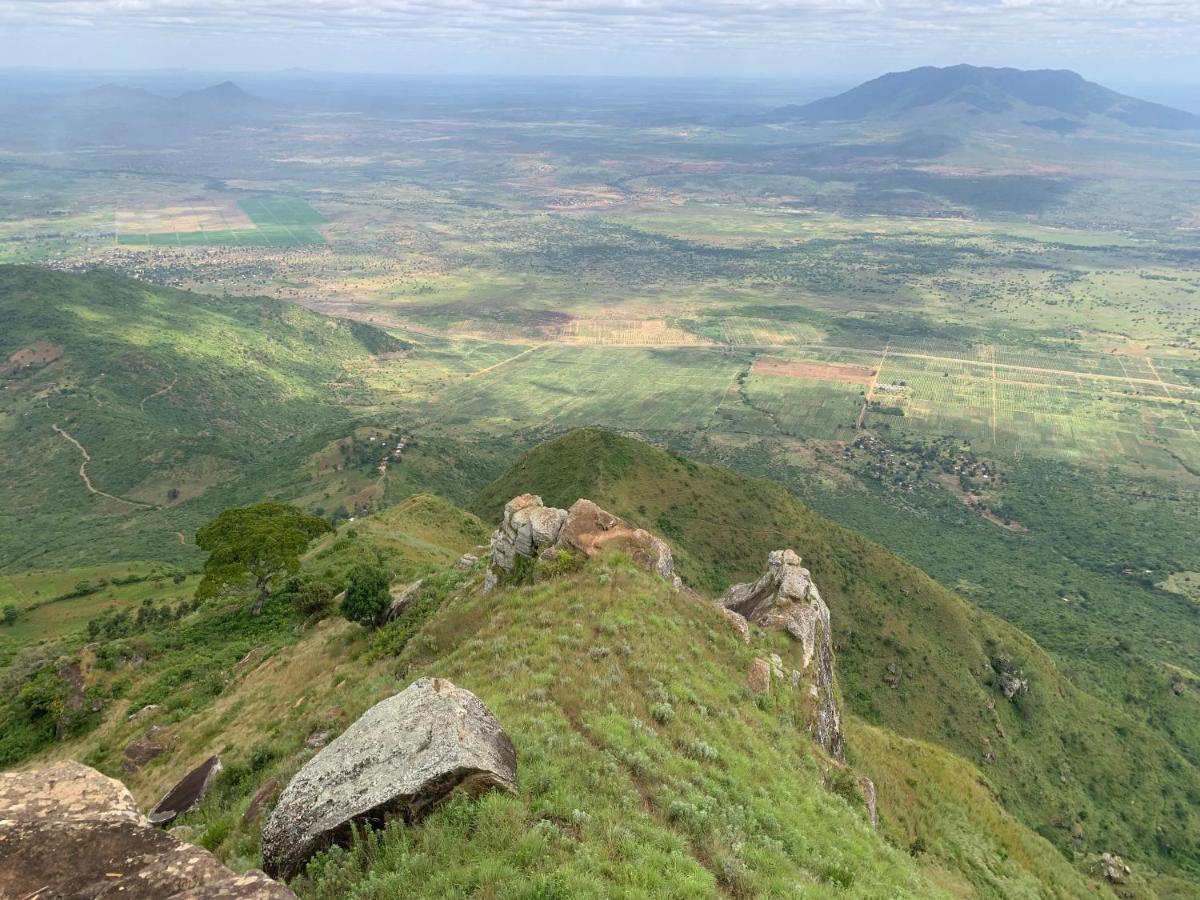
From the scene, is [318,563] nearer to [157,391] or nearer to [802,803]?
[802,803]

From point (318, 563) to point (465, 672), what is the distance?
135ft

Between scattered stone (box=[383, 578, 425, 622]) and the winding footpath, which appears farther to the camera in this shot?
the winding footpath

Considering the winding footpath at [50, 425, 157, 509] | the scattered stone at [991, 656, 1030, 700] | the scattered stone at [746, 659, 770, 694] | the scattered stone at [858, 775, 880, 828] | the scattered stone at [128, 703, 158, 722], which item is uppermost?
the scattered stone at [746, 659, 770, 694]

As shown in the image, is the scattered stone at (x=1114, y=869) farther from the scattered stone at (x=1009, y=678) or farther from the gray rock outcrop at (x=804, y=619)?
the gray rock outcrop at (x=804, y=619)

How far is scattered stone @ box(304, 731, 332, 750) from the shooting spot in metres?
26.2

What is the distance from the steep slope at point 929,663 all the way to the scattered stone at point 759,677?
40.4m

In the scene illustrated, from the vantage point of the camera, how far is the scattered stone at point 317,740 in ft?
86.0

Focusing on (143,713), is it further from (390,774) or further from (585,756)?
(585,756)

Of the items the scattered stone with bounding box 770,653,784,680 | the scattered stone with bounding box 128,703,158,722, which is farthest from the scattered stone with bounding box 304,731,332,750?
the scattered stone with bounding box 128,703,158,722

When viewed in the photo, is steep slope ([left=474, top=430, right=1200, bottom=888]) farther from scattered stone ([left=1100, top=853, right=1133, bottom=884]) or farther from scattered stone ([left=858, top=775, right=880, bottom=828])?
scattered stone ([left=858, top=775, right=880, bottom=828])

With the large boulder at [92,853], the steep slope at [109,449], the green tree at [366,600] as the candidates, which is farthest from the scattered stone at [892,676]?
the steep slope at [109,449]

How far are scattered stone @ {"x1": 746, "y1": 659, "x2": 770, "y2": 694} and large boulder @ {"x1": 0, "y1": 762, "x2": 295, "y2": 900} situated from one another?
77.0ft

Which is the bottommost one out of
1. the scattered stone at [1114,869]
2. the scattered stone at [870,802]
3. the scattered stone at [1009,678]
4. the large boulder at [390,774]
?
the scattered stone at [1009,678]

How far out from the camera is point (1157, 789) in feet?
236
